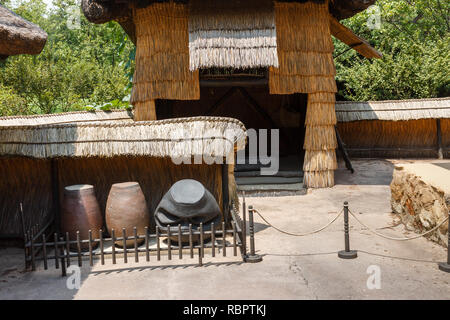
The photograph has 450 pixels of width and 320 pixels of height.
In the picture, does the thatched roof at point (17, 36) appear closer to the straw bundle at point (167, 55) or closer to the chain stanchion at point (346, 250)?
the chain stanchion at point (346, 250)

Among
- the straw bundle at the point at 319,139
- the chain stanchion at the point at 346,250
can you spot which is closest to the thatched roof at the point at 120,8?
the straw bundle at the point at 319,139

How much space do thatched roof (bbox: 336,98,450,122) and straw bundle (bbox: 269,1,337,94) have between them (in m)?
4.10

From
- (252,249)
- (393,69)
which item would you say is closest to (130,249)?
(252,249)

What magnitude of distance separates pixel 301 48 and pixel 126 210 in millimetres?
6008

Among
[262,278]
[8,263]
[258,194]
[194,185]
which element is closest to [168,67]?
[258,194]

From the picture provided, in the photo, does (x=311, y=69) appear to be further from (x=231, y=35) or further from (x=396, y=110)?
(x=396, y=110)

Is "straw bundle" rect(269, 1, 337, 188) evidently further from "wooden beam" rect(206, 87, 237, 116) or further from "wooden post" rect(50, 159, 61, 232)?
"wooden post" rect(50, 159, 61, 232)

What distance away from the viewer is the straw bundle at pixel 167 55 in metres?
9.75

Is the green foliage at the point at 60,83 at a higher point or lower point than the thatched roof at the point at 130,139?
higher

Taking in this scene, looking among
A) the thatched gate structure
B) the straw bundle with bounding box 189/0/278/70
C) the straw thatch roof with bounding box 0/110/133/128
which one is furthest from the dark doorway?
the straw bundle with bounding box 189/0/278/70

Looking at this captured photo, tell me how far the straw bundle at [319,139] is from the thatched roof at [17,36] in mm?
6564

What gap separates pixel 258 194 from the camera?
405 inches

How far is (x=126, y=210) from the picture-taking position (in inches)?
235

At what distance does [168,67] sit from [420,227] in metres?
6.13
